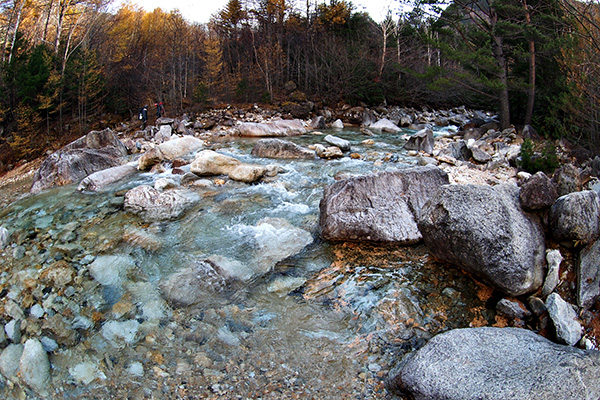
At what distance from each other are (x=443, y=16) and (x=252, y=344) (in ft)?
53.4

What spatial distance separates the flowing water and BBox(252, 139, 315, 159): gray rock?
4.40m

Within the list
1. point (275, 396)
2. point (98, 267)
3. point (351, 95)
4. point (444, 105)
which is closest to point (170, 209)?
point (98, 267)

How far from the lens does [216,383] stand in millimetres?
2732

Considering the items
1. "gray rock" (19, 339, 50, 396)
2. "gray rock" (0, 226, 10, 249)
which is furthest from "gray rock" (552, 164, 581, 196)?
"gray rock" (0, 226, 10, 249)

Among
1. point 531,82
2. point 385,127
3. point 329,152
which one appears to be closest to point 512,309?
point 329,152

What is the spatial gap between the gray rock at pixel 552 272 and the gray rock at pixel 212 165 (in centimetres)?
670

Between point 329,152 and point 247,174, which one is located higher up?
point 329,152

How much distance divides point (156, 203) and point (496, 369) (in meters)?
5.82

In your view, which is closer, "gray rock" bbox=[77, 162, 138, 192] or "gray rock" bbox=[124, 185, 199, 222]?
"gray rock" bbox=[124, 185, 199, 222]

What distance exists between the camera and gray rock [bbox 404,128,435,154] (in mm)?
11172

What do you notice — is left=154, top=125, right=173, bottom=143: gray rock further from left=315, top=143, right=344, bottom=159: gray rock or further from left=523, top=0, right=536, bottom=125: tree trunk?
left=523, top=0, right=536, bottom=125: tree trunk

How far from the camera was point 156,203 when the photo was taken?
6.46m

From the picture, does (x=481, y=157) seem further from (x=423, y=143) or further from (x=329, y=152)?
(x=329, y=152)

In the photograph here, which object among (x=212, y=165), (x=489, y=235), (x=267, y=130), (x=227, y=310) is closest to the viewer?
(x=489, y=235)
